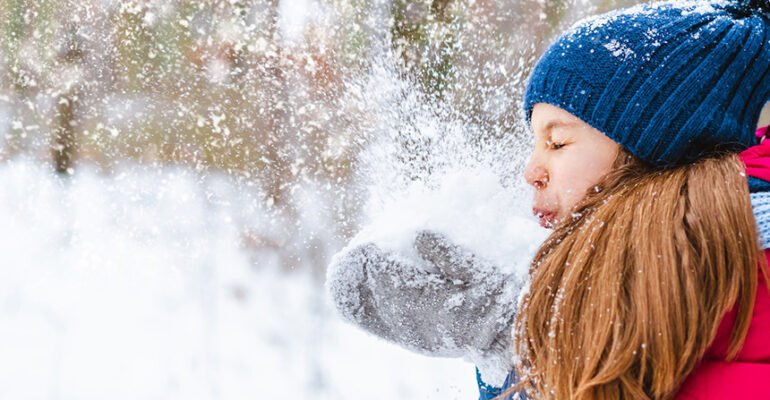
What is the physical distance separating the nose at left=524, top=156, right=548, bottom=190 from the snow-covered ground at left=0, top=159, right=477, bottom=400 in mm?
1607

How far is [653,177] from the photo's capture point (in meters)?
0.54

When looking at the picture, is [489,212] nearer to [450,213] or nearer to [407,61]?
[450,213]

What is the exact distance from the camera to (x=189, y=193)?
2.43 meters

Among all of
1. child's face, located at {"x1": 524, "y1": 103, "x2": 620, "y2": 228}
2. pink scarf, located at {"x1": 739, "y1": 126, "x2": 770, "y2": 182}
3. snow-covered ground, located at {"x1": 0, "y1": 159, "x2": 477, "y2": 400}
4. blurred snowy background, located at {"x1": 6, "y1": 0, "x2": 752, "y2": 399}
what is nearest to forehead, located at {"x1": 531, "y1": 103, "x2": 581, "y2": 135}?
child's face, located at {"x1": 524, "y1": 103, "x2": 620, "y2": 228}

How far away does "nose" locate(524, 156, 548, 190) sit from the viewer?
0.60 m

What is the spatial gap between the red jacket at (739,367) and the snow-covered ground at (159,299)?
1710 millimetres

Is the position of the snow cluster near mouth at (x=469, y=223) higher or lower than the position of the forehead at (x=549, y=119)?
lower

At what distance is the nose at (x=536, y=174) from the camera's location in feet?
1.98

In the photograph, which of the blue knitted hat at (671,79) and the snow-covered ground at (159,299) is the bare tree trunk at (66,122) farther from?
the blue knitted hat at (671,79)

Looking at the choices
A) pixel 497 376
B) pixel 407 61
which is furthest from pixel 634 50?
pixel 407 61

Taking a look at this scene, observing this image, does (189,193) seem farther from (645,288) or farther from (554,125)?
(645,288)

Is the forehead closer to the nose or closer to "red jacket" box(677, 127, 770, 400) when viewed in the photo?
the nose

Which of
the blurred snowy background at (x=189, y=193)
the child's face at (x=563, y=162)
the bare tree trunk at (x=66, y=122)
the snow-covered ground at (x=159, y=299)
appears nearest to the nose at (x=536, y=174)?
the child's face at (x=563, y=162)

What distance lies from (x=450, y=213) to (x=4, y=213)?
230 centimetres
